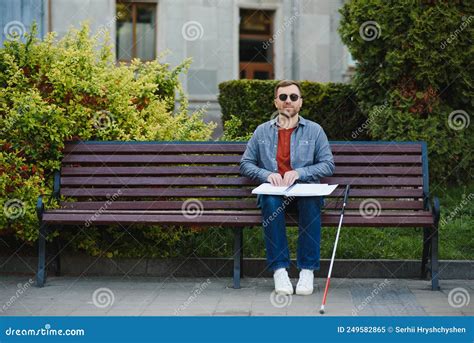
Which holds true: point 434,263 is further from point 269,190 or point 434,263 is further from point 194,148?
point 194,148

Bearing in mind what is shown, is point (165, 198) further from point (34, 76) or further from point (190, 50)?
point (190, 50)

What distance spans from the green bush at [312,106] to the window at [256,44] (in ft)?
21.6

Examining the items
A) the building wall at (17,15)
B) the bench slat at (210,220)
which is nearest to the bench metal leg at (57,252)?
the bench slat at (210,220)

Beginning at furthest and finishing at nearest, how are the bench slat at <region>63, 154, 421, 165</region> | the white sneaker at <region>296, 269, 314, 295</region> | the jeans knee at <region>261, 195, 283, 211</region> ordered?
the bench slat at <region>63, 154, 421, 165</region>, the jeans knee at <region>261, 195, 283, 211</region>, the white sneaker at <region>296, 269, 314, 295</region>

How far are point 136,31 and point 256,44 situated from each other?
2.86 meters

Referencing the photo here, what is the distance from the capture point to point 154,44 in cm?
2000

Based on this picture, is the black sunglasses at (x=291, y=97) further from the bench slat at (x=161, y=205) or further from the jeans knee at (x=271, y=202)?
the bench slat at (x=161, y=205)

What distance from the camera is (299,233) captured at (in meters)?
6.88

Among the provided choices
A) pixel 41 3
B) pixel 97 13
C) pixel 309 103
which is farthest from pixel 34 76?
pixel 97 13

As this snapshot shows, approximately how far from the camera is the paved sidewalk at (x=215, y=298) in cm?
607

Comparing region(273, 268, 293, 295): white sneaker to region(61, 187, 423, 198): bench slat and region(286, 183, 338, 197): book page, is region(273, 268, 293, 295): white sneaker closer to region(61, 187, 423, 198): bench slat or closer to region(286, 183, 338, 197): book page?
region(286, 183, 338, 197): book page

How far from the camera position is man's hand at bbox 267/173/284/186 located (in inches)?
276

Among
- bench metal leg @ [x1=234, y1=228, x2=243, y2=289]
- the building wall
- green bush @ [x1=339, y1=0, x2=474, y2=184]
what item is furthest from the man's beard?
the building wall

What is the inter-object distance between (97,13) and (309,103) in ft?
24.6
